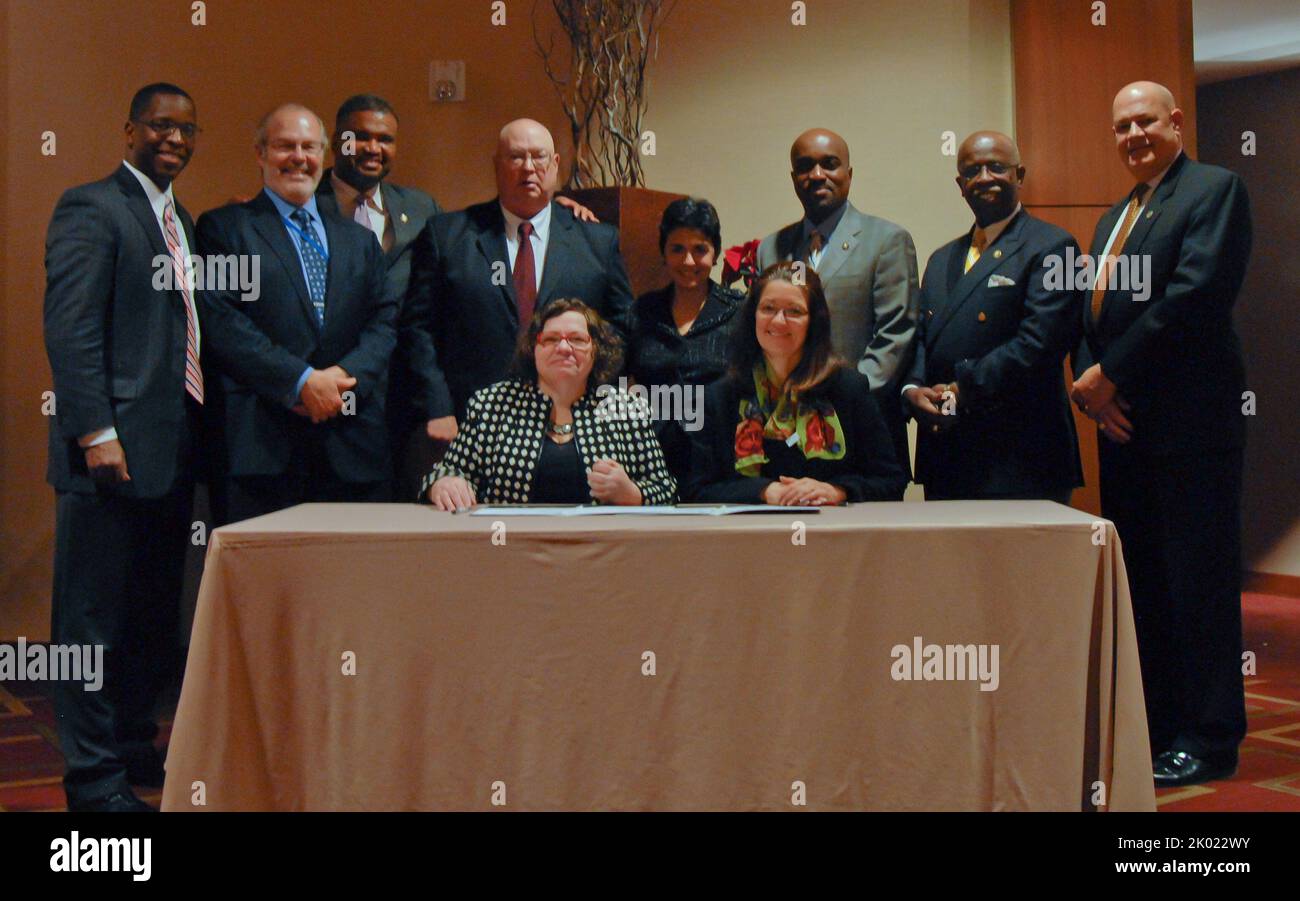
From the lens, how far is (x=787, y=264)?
2.99 m

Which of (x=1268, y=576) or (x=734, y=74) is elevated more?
(x=734, y=74)

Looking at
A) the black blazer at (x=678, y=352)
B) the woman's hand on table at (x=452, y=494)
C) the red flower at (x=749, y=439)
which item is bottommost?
the woman's hand on table at (x=452, y=494)

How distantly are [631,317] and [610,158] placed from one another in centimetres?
136

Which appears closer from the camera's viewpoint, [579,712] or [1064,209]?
[579,712]

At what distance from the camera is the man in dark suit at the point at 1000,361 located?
134 inches

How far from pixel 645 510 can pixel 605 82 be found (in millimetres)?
2533

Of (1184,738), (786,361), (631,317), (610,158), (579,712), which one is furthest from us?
→ (610,158)

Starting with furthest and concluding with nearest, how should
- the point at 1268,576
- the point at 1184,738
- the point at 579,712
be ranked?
the point at 1268,576 → the point at 1184,738 → the point at 579,712

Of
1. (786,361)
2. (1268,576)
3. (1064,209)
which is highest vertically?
(1064,209)

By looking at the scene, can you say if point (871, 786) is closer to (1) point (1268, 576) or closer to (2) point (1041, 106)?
(2) point (1041, 106)

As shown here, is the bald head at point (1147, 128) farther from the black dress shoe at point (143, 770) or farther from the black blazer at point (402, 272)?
the black dress shoe at point (143, 770)

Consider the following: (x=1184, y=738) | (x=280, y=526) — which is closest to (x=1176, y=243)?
(x=1184, y=738)

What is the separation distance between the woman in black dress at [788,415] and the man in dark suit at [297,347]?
935mm

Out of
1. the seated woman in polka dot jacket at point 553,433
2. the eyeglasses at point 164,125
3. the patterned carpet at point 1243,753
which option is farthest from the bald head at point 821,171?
the patterned carpet at point 1243,753
